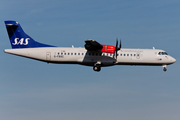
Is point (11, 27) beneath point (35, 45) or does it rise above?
above

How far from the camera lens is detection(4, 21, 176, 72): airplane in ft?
117

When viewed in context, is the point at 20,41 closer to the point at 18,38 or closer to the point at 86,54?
the point at 18,38

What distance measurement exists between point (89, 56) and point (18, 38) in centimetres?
1070

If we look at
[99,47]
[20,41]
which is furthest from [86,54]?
[20,41]

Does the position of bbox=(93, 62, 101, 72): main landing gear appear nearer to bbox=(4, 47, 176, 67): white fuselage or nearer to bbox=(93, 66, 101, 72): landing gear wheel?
bbox=(93, 66, 101, 72): landing gear wheel

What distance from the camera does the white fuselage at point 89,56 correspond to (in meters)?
35.6

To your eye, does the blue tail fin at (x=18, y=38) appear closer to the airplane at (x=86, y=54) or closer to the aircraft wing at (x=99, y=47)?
the airplane at (x=86, y=54)

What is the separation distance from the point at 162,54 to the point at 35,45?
1823 cm

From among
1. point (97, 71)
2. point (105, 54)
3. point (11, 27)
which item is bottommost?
point (97, 71)

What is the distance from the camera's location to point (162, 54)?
36.8 metres

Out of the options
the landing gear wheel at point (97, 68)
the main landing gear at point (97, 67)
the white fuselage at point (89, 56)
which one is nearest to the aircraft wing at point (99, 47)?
the white fuselage at point (89, 56)

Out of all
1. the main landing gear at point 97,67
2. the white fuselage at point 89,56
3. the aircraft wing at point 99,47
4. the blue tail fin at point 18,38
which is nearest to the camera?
the aircraft wing at point 99,47

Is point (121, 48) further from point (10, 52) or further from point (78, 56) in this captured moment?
point (10, 52)

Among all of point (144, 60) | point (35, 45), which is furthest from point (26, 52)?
point (144, 60)
